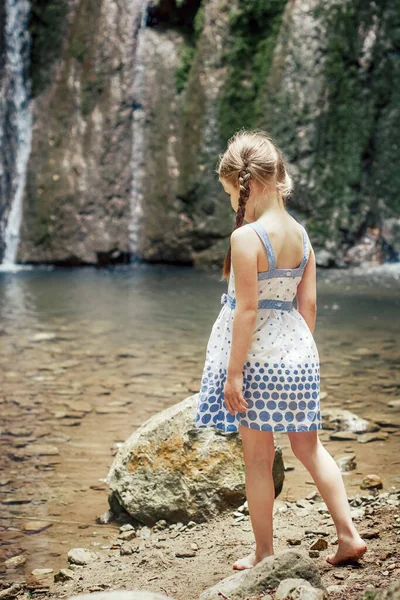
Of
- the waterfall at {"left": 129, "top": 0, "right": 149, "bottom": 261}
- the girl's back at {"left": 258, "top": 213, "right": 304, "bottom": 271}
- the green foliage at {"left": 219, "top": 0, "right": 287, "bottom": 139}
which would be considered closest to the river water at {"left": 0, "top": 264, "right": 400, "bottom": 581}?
the girl's back at {"left": 258, "top": 213, "right": 304, "bottom": 271}

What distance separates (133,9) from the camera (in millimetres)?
13773

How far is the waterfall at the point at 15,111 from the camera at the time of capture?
14188 mm

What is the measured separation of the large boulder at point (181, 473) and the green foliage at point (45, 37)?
1196 centimetres

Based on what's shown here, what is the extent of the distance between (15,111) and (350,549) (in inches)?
519

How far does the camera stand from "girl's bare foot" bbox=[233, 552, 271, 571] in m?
2.66

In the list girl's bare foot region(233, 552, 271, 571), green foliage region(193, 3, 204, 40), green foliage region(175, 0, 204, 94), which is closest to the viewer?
girl's bare foot region(233, 552, 271, 571)

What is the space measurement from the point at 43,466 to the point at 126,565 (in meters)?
1.36

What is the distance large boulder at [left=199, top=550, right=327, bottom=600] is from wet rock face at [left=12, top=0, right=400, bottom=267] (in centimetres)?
1016

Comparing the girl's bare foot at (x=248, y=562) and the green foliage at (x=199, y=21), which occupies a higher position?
the green foliage at (x=199, y=21)

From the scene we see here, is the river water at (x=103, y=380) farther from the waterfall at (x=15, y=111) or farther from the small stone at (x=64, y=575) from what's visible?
the waterfall at (x=15, y=111)

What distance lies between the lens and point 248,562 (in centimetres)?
269

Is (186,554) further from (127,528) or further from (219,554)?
(127,528)

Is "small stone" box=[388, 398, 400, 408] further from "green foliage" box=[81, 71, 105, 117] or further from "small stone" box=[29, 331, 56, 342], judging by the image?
"green foliage" box=[81, 71, 105, 117]

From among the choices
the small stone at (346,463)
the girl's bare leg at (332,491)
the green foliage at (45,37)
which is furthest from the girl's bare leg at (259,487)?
the green foliage at (45,37)
